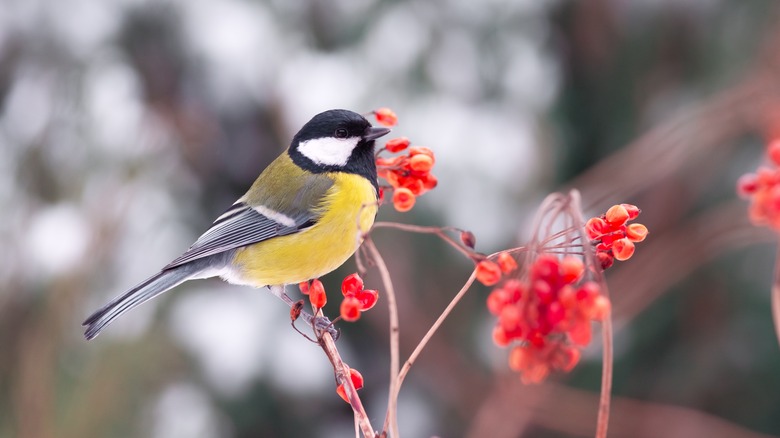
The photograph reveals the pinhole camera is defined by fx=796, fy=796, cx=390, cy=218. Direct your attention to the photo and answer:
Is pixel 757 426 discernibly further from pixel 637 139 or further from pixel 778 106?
pixel 778 106

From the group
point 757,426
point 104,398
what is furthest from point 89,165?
point 757,426

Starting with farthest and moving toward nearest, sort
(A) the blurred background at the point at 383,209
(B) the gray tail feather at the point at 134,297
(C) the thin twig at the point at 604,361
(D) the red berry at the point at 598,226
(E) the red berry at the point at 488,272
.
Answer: (A) the blurred background at the point at 383,209 < (B) the gray tail feather at the point at 134,297 < (D) the red berry at the point at 598,226 < (E) the red berry at the point at 488,272 < (C) the thin twig at the point at 604,361

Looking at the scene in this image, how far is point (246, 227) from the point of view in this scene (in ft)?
3.47

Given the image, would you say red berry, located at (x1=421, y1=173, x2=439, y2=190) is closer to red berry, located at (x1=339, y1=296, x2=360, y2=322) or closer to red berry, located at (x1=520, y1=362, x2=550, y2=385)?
red berry, located at (x1=339, y1=296, x2=360, y2=322)

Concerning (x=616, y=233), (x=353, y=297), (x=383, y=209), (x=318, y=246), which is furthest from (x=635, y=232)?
(x=383, y=209)

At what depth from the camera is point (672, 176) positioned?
1.72 m

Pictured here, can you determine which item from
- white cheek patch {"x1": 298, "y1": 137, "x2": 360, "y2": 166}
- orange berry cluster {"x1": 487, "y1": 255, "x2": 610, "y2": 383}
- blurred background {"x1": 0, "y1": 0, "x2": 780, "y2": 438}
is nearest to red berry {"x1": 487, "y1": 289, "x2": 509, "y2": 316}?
orange berry cluster {"x1": 487, "y1": 255, "x2": 610, "y2": 383}

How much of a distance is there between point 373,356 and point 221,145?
620 millimetres

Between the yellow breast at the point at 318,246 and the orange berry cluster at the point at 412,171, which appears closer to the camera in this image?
the orange berry cluster at the point at 412,171

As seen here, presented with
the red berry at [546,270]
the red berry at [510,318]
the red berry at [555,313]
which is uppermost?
the red berry at [546,270]

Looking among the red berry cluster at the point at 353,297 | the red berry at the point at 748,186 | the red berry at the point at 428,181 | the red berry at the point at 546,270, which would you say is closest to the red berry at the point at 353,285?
the red berry cluster at the point at 353,297

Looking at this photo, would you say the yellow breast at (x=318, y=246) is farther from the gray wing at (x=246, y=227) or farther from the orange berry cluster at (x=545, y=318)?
the orange berry cluster at (x=545, y=318)

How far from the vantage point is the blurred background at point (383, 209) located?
1.67m

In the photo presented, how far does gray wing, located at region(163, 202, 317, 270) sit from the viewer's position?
3.36 ft
